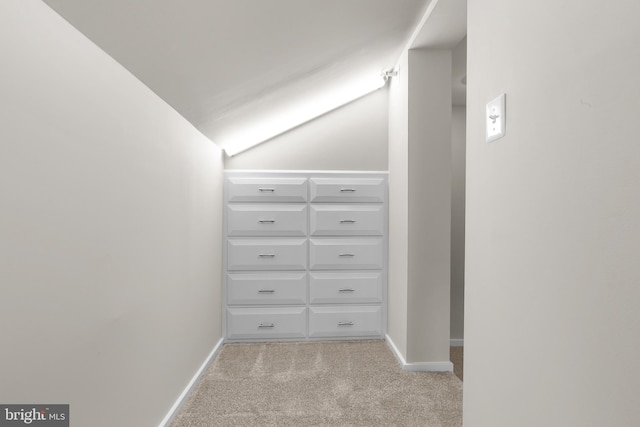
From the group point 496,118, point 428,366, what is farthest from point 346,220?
point 496,118

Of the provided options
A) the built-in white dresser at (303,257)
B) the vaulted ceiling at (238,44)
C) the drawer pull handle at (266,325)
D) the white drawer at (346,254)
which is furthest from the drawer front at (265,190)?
the drawer pull handle at (266,325)

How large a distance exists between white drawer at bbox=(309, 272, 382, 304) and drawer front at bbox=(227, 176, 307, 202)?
0.78 meters

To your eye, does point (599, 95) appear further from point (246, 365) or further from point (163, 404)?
point (246, 365)

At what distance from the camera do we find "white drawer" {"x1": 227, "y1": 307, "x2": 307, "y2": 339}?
3234mm

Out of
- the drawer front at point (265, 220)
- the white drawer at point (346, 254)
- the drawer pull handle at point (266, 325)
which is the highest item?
the drawer front at point (265, 220)

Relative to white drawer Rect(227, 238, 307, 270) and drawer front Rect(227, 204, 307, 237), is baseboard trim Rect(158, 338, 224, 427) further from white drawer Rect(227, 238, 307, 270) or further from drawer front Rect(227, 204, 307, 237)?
drawer front Rect(227, 204, 307, 237)

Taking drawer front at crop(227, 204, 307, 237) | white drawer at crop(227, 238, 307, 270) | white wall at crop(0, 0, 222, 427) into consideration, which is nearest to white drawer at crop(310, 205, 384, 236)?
drawer front at crop(227, 204, 307, 237)

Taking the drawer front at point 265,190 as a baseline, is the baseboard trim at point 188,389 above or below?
below

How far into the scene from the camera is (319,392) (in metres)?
2.29

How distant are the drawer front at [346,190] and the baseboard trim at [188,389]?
1577 mm

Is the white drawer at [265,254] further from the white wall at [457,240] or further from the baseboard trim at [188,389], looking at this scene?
the white wall at [457,240]

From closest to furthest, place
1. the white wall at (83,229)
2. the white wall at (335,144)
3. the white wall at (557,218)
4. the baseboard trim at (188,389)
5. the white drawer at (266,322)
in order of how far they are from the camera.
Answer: the white wall at (557,218), the white wall at (83,229), the baseboard trim at (188,389), the white drawer at (266,322), the white wall at (335,144)

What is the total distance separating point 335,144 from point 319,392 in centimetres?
218

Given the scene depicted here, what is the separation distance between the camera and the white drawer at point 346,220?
3270 mm
